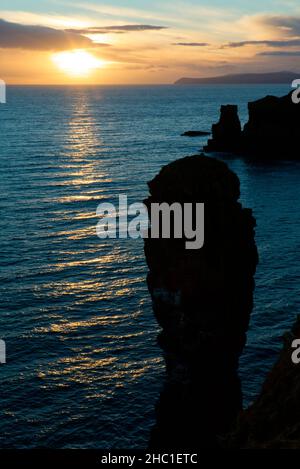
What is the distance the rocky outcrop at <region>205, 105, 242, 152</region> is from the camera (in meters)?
166

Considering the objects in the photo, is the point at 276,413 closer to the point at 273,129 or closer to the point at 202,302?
the point at 202,302

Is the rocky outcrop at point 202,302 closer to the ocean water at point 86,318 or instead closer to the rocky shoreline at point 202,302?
the rocky shoreline at point 202,302

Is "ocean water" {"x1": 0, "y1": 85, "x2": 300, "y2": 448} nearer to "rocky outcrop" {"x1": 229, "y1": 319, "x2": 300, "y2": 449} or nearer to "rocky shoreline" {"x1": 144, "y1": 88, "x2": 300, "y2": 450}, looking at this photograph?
"rocky shoreline" {"x1": 144, "y1": 88, "x2": 300, "y2": 450}

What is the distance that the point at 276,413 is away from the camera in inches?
867

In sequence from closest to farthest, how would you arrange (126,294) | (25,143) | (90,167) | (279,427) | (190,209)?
(279,427), (190,209), (126,294), (90,167), (25,143)

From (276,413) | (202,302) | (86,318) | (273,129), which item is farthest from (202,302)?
(273,129)

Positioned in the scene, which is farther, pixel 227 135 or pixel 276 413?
pixel 227 135

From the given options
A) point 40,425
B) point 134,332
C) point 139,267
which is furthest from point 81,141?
point 40,425

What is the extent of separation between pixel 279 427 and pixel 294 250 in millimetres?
60388

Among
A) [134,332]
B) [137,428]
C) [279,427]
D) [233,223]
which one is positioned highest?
[233,223]

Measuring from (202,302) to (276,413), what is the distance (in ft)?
66.5

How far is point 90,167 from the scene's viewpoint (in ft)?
481

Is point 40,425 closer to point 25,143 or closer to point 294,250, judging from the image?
point 294,250

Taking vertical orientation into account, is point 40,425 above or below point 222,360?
below
